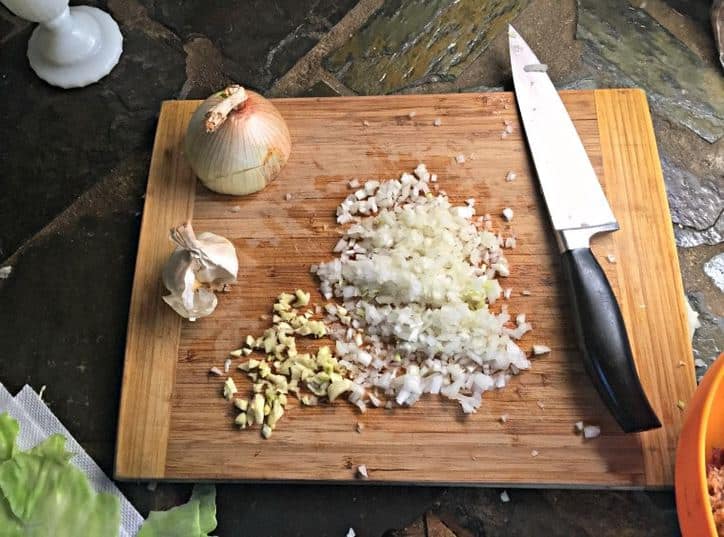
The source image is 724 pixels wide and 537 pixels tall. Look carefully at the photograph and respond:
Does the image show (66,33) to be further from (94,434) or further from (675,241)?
(675,241)

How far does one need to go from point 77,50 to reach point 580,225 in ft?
3.41

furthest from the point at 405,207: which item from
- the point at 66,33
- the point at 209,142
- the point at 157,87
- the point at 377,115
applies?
the point at 66,33

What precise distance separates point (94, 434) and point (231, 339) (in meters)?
0.29

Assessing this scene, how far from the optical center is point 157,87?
5.09 ft

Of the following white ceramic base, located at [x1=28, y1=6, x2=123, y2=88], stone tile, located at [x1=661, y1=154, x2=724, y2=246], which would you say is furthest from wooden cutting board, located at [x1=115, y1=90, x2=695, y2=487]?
white ceramic base, located at [x1=28, y1=6, x2=123, y2=88]

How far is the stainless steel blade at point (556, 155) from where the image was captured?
1285 millimetres

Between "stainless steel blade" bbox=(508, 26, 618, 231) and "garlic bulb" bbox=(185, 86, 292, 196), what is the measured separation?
443 mm

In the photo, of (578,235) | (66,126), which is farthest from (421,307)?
(66,126)

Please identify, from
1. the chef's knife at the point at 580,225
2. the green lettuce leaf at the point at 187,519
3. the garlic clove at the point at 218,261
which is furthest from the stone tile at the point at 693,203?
the green lettuce leaf at the point at 187,519

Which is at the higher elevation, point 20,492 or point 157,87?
point 157,87

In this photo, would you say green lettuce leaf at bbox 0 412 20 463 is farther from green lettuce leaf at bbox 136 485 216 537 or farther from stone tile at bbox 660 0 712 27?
stone tile at bbox 660 0 712 27

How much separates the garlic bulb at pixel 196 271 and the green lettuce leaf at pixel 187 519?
30 centimetres

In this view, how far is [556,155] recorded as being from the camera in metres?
1.33

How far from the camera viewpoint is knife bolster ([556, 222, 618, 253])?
126cm
